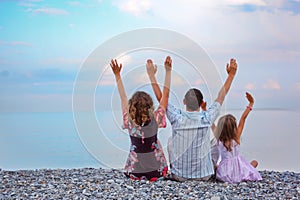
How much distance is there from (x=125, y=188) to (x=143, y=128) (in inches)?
36.6

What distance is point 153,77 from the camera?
6539 mm

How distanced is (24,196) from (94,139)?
120 centimetres

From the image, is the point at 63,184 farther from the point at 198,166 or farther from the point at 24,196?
the point at 198,166

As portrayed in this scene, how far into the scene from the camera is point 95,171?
7.98m

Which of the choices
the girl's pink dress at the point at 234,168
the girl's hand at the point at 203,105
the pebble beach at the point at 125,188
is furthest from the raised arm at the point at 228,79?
the pebble beach at the point at 125,188

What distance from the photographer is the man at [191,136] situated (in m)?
6.71

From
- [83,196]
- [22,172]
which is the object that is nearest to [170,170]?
[83,196]

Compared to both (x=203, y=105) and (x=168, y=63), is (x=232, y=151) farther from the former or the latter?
(x=168, y=63)

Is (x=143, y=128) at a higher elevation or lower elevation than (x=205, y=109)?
lower

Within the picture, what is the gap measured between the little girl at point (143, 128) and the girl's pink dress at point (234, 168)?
92 centimetres

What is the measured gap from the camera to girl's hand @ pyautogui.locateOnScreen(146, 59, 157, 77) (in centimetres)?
646

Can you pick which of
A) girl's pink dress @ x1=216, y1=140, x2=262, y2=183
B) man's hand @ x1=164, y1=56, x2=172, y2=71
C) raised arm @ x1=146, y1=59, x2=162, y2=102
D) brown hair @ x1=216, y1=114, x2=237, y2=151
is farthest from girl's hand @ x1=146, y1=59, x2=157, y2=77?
girl's pink dress @ x1=216, y1=140, x2=262, y2=183

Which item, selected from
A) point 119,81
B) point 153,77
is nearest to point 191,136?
point 153,77

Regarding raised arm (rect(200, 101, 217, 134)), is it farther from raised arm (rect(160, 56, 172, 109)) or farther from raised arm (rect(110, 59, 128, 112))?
raised arm (rect(110, 59, 128, 112))
